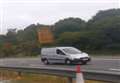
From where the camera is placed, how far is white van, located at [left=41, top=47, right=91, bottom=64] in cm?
3509

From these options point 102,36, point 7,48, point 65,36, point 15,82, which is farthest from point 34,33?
point 15,82

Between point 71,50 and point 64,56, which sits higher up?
point 71,50

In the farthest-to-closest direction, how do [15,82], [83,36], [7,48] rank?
1. [7,48]
2. [83,36]
3. [15,82]

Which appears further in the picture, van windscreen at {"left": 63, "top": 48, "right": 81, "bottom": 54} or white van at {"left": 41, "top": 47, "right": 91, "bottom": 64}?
van windscreen at {"left": 63, "top": 48, "right": 81, "bottom": 54}

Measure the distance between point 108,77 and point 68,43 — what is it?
6016 cm

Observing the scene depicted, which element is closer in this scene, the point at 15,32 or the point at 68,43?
the point at 68,43

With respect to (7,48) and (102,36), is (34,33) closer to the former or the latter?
(7,48)

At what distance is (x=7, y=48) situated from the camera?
3669 inches

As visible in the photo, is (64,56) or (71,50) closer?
(64,56)

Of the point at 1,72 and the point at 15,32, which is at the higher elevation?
the point at 15,32

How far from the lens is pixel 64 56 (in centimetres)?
3628

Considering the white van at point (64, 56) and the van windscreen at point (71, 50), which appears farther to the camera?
the van windscreen at point (71, 50)

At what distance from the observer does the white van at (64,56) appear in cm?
3509

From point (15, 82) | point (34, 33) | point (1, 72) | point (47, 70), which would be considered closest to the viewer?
point (47, 70)
